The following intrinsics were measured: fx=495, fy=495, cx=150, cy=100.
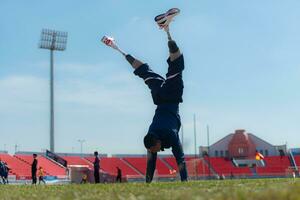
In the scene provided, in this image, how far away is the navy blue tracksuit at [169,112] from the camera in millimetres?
8859

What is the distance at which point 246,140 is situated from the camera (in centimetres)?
7188

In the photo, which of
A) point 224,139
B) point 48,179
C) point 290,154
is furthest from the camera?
point 224,139

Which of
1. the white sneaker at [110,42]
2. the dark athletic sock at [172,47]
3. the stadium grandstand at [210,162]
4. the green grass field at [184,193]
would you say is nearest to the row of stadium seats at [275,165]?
the stadium grandstand at [210,162]

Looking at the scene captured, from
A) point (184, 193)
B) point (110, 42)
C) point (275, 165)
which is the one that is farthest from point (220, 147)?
point (184, 193)

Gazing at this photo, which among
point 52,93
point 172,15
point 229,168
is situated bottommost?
point 229,168

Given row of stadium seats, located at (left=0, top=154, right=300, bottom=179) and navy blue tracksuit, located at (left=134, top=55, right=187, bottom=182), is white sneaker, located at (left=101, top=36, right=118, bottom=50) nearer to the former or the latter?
navy blue tracksuit, located at (left=134, top=55, right=187, bottom=182)

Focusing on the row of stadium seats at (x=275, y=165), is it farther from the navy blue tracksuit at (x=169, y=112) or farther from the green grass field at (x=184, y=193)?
the green grass field at (x=184, y=193)

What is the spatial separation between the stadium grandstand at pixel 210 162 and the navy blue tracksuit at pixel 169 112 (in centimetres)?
3669

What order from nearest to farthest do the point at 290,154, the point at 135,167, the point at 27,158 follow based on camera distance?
the point at 27,158 → the point at 135,167 → the point at 290,154

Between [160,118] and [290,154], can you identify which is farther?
[290,154]

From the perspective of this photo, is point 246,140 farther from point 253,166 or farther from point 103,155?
point 103,155

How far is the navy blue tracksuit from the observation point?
886 cm

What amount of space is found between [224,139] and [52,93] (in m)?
30.2

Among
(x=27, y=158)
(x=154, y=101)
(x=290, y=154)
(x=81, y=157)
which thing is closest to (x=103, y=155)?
(x=81, y=157)
